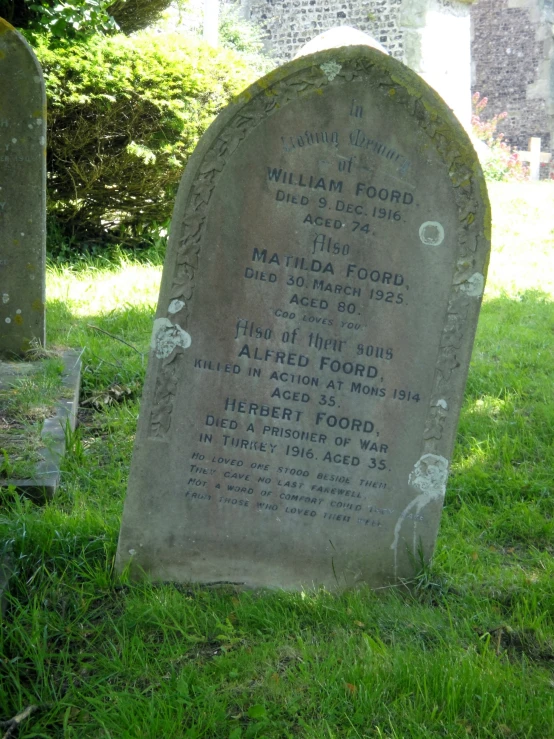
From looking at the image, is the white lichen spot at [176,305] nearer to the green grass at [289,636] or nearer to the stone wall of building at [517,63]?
the green grass at [289,636]

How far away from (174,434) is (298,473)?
0.49 m

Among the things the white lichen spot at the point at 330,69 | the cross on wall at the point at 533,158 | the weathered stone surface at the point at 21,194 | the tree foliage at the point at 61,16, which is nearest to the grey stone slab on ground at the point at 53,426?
the weathered stone surface at the point at 21,194

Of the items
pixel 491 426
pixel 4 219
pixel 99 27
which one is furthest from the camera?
pixel 99 27

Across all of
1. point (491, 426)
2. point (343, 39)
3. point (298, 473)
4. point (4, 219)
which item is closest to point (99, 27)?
point (4, 219)

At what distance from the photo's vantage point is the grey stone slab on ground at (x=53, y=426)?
11.1 feet

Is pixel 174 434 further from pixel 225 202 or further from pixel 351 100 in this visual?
pixel 351 100

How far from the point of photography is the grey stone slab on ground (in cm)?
339

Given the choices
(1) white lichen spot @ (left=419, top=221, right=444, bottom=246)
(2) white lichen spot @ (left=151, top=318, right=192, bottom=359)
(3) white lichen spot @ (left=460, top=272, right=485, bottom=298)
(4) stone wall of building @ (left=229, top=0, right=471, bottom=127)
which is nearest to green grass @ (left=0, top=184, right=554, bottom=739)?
(2) white lichen spot @ (left=151, top=318, right=192, bottom=359)

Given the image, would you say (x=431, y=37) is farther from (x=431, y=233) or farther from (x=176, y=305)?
(x=176, y=305)

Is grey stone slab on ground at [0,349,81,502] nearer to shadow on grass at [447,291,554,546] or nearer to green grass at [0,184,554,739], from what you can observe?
green grass at [0,184,554,739]

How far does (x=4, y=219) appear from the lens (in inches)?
191

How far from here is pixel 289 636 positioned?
106 inches

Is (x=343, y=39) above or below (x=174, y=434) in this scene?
above

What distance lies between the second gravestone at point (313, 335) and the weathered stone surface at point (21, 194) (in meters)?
2.43
